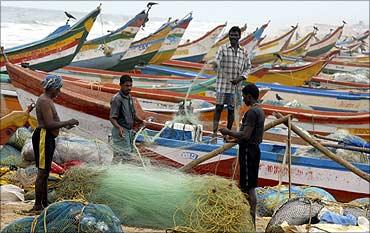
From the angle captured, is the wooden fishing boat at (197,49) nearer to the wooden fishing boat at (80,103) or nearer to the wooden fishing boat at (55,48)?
the wooden fishing boat at (55,48)

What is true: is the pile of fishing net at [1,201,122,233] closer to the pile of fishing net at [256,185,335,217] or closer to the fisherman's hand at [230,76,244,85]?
the pile of fishing net at [256,185,335,217]

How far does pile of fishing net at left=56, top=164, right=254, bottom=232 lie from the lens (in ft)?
18.8

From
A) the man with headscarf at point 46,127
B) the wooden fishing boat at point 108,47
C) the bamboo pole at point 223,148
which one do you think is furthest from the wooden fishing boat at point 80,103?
the wooden fishing boat at point 108,47

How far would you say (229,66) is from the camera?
29.7 ft

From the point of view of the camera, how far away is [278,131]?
37.0 feet

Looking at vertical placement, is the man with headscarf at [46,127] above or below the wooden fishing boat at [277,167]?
above

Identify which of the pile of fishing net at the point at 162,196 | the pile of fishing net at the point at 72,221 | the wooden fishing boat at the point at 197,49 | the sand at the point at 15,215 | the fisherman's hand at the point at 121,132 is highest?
the wooden fishing boat at the point at 197,49

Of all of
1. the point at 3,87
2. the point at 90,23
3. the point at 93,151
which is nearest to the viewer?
the point at 93,151

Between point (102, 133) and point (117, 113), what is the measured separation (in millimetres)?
2143

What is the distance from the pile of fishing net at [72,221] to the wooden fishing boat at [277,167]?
4171 mm

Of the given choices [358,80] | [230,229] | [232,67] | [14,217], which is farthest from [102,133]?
[358,80]

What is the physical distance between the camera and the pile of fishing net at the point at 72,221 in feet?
14.7

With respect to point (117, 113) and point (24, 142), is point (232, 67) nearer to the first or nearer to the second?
point (117, 113)

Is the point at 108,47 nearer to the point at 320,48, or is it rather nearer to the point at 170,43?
the point at 170,43
